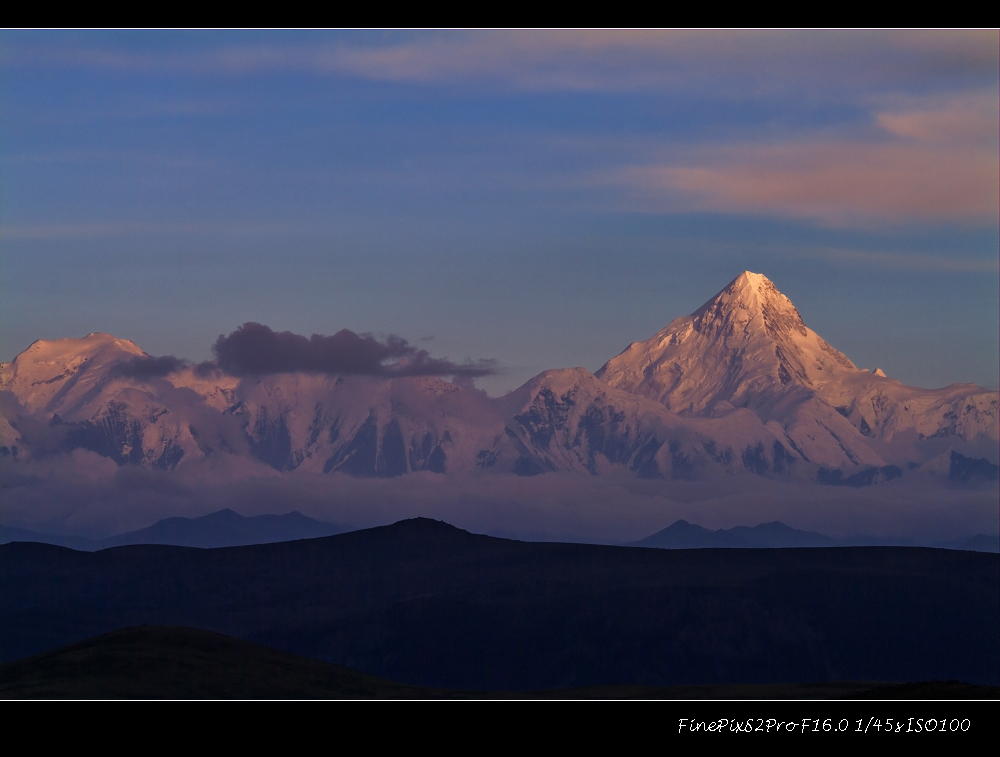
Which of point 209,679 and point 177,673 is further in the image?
point 177,673

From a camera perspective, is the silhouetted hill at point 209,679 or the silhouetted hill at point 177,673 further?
the silhouetted hill at point 177,673

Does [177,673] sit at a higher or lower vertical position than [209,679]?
higher

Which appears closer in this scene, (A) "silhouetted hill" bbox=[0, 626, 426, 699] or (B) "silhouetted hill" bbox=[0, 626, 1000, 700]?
(B) "silhouetted hill" bbox=[0, 626, 1000, 700]
